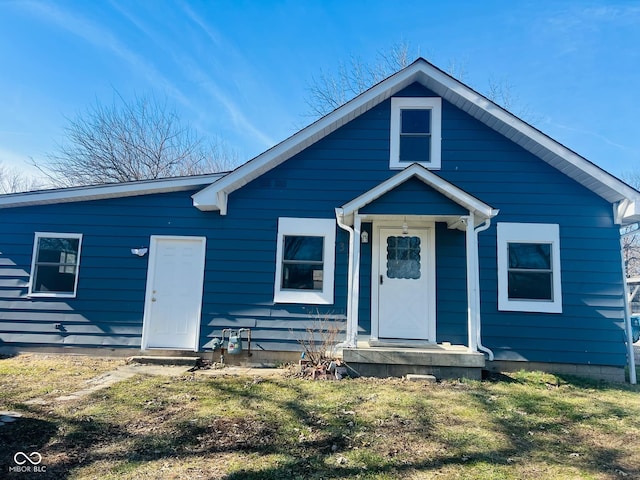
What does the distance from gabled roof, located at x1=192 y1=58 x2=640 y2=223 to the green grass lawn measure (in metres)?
3.20

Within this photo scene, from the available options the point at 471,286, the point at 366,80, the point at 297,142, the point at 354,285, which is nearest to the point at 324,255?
the point at 354,285

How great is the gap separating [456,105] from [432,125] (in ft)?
1.99

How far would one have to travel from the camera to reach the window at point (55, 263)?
277 inches

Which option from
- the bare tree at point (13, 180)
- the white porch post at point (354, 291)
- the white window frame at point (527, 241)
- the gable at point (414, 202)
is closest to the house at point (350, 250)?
the white window frame at point (527, 241)

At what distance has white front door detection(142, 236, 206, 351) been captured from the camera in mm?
6875

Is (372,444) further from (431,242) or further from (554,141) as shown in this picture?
(554,141)

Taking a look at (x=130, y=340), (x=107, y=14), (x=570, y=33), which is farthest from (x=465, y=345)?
(x=107, y=14)

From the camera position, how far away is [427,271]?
6.76 metres

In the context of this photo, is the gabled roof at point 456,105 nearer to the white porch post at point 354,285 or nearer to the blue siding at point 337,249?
the blue siding at point 337,249

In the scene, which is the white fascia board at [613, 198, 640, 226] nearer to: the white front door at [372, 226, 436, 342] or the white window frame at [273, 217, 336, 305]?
the white front door at [372, 226, 436, 342]

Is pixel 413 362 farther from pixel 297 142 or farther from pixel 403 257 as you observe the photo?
pixel 297 142

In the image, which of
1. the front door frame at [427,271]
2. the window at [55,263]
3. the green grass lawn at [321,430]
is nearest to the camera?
the green grass lawn at [321,430]

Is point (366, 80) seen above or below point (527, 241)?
above

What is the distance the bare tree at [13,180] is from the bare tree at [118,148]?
14478 millimetres
